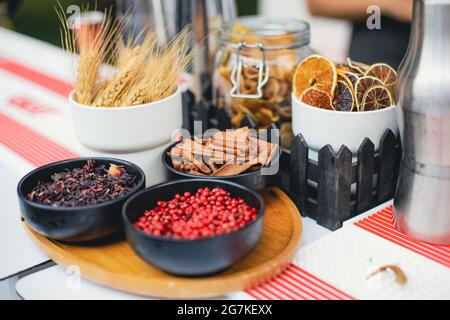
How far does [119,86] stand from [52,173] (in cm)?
17

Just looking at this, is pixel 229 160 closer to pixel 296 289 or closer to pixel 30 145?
pixel 296 289

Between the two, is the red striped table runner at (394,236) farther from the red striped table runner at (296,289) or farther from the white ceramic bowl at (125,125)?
the white ceramic bowl at (125,125)

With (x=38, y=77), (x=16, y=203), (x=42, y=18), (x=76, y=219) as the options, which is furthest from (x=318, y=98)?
(x=42, y=18)

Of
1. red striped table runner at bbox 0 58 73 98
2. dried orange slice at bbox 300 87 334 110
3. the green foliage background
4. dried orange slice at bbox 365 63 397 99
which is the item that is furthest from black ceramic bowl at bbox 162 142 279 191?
the green foliage background

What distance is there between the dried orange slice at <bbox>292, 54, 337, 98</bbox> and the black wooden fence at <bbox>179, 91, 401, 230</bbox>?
0.33ft

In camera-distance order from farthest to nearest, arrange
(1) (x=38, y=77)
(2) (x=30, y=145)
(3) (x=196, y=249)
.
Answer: (1) (x=38, y=77) → (2) (x=30, y=145) → (3) (x=196, y=249)

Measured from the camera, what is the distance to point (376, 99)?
0.88 metres

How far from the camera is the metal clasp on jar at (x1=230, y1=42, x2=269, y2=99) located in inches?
39.3

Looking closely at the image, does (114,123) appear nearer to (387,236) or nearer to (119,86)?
(119,86)

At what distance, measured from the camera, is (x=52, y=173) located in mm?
863

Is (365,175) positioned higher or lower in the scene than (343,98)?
lower

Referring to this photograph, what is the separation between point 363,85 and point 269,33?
26 centimetres
